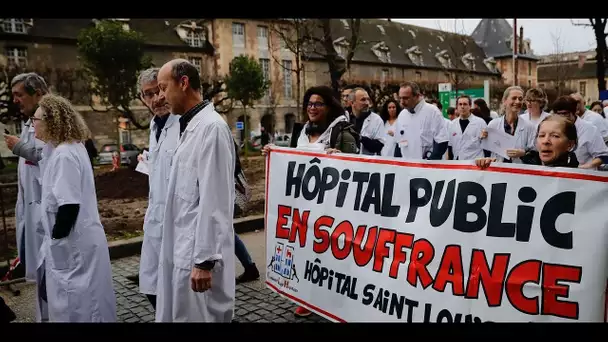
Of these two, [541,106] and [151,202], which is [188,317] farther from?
[541,106]

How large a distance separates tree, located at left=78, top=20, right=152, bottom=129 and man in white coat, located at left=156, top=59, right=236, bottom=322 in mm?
19296

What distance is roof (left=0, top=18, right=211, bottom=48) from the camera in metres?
35.6

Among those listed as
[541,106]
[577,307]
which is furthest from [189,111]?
[541,106]

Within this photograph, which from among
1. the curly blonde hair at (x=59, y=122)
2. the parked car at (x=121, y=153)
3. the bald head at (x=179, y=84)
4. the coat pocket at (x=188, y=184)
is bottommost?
the parked car at (x=121, y=153)

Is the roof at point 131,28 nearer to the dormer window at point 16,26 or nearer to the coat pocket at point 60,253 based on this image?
the dormer window at point 16,26

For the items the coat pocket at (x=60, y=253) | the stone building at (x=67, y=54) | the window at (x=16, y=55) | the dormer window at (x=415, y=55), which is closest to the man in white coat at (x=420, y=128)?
the coat pocket at (x=60, y=253)

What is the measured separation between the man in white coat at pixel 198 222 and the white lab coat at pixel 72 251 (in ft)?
2.49

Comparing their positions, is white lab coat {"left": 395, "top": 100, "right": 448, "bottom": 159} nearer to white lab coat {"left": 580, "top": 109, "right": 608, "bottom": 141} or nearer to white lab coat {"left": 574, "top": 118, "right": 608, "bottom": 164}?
white lab coat {"left": 574, "top": 118, "right": 608, "bottom": 164}

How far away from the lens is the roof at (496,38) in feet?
209

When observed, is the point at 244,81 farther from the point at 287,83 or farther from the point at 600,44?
the point at 600,44

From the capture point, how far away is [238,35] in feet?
142

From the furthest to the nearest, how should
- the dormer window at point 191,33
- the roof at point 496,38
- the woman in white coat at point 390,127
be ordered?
1. the roof at point 496,38
2. the dormer window at point 191,33
3. the woman in white coat at point 390,127
